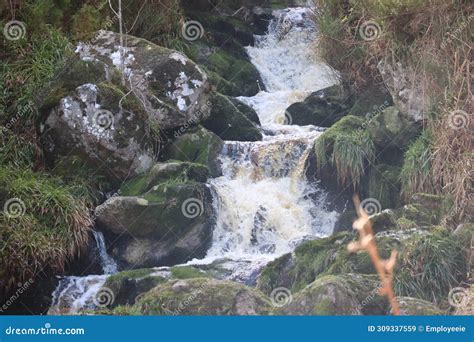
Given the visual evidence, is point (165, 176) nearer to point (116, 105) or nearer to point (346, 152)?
point (116, 105)

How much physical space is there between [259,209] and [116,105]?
2259mm

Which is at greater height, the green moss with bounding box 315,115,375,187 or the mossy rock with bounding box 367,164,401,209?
the green moss with bounding box 315,115,375,187

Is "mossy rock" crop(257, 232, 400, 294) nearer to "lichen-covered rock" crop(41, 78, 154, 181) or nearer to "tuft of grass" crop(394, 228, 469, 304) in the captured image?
"tuft of grass" crop(394, 228, 469, 304)

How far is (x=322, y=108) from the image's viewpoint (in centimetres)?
1058

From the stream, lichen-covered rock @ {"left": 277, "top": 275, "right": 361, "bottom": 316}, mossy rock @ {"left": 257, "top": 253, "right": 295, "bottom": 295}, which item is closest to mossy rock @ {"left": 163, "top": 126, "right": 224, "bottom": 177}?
the stream

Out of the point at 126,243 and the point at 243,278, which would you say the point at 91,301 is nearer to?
the point at 126,243

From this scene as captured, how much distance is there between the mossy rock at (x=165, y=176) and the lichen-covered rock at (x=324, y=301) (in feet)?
11.8

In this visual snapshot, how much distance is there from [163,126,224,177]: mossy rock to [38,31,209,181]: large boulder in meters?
0.29

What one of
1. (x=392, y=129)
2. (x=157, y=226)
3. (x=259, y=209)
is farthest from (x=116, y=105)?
(x=392, y=129)

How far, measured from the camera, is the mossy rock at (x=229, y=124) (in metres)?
10.0

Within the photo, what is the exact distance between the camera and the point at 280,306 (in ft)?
17.0

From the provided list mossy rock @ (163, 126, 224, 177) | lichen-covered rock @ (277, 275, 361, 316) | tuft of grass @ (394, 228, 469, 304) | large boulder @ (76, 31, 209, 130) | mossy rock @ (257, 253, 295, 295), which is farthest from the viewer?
large boulder @ (76, 31, 209, 130)

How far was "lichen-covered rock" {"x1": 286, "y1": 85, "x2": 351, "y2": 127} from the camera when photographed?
410 inches

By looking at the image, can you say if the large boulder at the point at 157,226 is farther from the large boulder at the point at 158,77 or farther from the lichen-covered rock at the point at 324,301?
the lichen-covered rock at the point at 324,301
